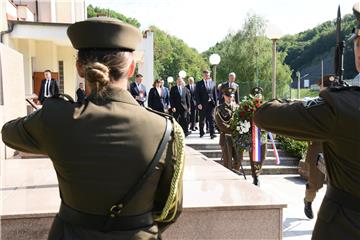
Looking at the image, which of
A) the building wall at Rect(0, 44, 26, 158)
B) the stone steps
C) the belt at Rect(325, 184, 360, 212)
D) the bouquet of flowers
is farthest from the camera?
the stone steps

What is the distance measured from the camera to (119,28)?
5.37 ft

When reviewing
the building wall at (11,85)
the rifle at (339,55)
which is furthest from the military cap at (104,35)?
the building wall at (11,85)

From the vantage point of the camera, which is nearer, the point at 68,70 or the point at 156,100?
the point at 156,100

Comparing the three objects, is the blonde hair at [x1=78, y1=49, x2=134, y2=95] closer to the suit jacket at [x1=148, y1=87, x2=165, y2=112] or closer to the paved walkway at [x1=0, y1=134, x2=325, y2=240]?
the paved walkway at [x1=0, y1=134, x2=325, y2=240]

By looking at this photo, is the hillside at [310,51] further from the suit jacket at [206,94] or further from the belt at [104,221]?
the belt at [104,221]

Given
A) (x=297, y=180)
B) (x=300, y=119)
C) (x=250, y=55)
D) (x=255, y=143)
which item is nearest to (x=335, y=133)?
(x=300, y=119)

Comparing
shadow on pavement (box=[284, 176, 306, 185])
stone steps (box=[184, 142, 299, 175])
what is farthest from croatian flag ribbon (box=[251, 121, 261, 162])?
stone steps (box=[184, 142, 299, 175])

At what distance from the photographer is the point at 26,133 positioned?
1.64 m

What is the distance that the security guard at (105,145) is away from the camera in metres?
1.56

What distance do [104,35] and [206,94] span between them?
33.9 feet

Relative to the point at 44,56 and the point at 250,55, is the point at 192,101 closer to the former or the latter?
the point at 44,56

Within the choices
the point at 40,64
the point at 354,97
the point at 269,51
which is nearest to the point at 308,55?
the point at 269,51

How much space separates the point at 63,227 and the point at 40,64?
1792cm

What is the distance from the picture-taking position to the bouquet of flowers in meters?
7.14
